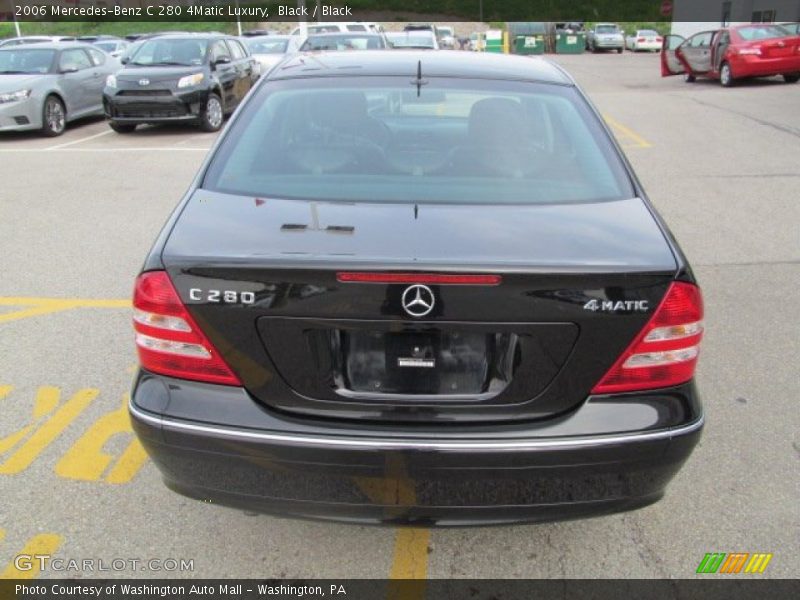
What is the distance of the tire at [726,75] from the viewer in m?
16.5

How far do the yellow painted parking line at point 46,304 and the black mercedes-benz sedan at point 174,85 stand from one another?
23.7 feet

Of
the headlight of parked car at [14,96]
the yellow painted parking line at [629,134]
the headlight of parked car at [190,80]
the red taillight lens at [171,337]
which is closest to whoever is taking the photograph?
the red taillight lens at [171,337]

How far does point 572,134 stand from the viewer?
2896mm

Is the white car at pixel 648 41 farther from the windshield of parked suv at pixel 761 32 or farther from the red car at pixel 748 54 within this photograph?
the windshield of parked suv at pixel 761 32

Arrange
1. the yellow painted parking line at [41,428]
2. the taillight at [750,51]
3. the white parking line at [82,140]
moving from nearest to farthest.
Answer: the yellow painted parking line at [41,428]
the white parking line at [82,140]
the taillight at [750,51]

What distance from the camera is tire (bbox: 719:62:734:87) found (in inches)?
650

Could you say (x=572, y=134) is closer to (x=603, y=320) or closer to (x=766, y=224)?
(x=603, y=320)

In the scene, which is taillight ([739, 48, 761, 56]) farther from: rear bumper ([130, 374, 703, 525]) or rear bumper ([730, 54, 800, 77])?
rear bumper ([130, 374, 703, 525])

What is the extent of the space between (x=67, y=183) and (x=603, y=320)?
826cm

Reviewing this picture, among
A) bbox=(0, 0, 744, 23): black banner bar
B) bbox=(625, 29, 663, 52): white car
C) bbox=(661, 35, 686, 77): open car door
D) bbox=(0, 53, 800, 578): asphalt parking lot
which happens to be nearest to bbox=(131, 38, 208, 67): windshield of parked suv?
bbox=(0, 53, 800, 578): asphalt parking lot

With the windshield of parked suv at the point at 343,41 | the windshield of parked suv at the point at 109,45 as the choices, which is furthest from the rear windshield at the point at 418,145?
the windshield of parked suv at the point at 109,45

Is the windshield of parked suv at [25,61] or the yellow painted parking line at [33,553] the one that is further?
the windshield of parked suv at [25,61]

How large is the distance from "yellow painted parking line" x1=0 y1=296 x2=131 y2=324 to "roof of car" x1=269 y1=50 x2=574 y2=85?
92.6 inches

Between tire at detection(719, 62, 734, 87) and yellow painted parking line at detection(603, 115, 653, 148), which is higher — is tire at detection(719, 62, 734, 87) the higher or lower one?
the higher one
